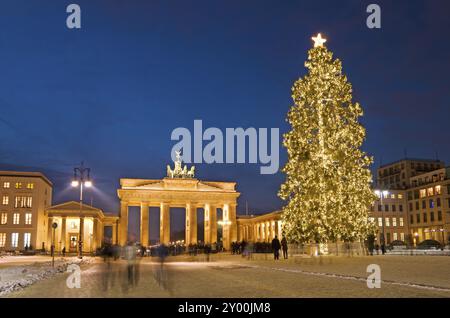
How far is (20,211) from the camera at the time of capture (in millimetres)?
89625

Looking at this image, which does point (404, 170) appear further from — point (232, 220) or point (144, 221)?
point (144, 221)

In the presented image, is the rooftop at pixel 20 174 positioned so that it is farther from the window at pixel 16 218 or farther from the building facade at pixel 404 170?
the building facade at pixel 404 170

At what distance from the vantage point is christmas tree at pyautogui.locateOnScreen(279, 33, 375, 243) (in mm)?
35594

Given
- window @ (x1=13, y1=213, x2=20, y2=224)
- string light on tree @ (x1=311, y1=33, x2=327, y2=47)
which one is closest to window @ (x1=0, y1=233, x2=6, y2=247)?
window @ (x1=13, y1=213, x2=20, y2=224)

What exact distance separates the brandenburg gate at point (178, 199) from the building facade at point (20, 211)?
16.5 m

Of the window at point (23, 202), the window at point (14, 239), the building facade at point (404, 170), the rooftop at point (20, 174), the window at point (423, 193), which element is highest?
the building facade at point (404, 170)

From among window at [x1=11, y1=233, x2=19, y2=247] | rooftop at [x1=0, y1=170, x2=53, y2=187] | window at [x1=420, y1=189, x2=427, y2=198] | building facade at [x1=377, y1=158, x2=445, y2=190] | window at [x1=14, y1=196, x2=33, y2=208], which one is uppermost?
building facade at [x1=377, y1=158, x2=445, y2=190]

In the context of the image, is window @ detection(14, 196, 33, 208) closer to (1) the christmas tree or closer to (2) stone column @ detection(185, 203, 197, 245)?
(2) stone column @ detection(185, 203, 197, 245)

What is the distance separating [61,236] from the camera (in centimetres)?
9150

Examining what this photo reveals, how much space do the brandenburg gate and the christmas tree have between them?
51223 mm

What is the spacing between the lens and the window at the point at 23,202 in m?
89.8

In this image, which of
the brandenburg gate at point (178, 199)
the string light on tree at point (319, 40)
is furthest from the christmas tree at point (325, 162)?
the brandenburg gate at point (178, 199)
